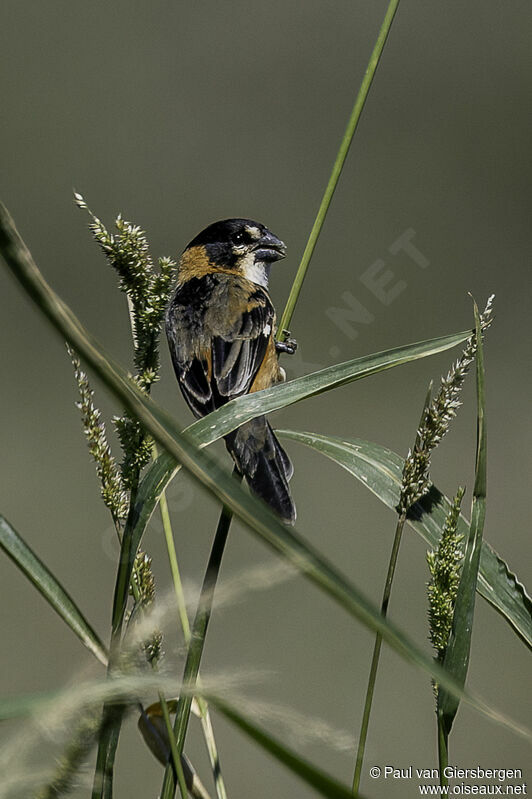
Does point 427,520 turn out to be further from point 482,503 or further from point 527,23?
point 527,23

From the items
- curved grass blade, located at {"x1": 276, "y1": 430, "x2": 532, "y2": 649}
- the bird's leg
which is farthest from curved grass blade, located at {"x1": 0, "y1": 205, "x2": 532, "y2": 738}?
the bird's leg

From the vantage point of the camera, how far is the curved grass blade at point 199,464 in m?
0.46

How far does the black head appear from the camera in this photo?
2.76 meters

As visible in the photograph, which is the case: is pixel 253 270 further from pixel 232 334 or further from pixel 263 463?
pixel 263 463

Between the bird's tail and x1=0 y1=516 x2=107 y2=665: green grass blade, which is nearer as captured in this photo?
x1=0 y1=516 x2=107 y2=665: green grass blade

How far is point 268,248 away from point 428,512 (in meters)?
1.71

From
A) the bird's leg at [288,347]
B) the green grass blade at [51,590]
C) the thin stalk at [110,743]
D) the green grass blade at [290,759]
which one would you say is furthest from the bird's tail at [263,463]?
the green grass blade at [290,759]

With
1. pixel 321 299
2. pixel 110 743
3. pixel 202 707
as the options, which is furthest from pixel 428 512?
pixel 321 299

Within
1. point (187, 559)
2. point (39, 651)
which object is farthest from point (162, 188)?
point (39, 651)

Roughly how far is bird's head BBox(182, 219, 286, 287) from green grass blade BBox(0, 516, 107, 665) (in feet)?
6.42

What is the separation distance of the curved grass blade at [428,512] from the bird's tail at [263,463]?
37 cm

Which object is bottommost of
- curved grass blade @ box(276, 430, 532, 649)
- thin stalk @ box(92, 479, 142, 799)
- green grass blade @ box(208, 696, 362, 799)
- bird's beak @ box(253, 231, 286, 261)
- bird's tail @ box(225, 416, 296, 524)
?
green grass blade @ box(208, 696, 362, 799)

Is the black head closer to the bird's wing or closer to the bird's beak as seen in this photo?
the bird's beak

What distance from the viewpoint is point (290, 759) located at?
0.45 metres
